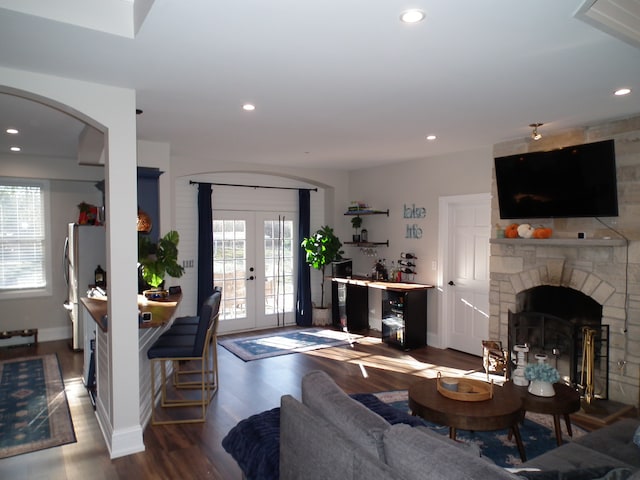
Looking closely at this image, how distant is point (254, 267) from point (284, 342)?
4.58 feet

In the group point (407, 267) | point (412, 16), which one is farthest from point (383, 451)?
point (407, 267)

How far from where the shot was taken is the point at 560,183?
4336 mm

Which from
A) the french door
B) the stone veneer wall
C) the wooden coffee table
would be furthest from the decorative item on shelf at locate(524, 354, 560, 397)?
the french door

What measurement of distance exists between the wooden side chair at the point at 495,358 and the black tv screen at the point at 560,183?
1424 mm

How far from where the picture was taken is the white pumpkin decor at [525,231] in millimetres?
4711

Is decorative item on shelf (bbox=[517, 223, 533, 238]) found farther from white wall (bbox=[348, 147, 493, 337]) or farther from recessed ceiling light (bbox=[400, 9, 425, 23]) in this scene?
recessed ceiling light (bbox=[400, 9, 425, 23])

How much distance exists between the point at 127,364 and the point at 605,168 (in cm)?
429

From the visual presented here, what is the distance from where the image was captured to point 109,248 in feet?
10.2

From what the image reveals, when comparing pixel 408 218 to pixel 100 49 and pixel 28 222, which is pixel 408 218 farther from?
pixel 28 222

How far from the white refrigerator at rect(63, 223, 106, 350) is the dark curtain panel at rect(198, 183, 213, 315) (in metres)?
1.31

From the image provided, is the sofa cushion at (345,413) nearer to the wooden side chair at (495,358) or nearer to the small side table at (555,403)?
the small side table at (555,403)

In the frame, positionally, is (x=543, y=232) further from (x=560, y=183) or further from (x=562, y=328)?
(x=562, y=328)

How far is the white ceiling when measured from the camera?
2066 millimetres

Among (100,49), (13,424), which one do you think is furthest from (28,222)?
(100,49)
